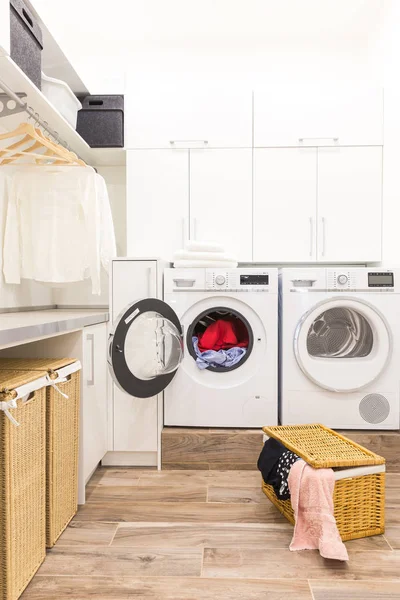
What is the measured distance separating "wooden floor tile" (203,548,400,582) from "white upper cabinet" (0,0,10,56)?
1975 mm

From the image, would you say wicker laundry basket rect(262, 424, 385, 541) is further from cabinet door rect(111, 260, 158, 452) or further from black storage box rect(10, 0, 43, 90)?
black storage box rect(10, 0, 43, 90)

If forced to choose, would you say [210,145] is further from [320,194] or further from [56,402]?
[56,402]

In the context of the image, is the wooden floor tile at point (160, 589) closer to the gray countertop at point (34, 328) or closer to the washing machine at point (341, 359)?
the gray countertop at point (34, 328)

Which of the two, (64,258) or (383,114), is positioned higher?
(383,114)

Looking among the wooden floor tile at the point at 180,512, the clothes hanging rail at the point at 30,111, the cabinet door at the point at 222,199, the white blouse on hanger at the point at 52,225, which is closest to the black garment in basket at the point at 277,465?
the wooden floor tile at the point at 180,512

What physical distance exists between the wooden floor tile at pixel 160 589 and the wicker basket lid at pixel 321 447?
43 cm

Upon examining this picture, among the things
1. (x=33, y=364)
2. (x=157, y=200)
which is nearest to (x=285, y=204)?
(x=157, y=200)

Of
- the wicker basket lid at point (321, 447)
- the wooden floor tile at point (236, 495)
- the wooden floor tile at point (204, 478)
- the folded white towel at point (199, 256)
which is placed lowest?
the wooden floor tile at point (204, 478)

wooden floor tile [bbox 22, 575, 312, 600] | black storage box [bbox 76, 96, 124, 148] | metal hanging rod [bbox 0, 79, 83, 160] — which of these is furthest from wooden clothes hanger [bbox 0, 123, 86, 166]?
wooden floor tile [bbox 22, 575, 312, 600]

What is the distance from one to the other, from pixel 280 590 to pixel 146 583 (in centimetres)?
44

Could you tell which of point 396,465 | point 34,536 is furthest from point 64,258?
point 396,465

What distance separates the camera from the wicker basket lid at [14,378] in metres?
1.16

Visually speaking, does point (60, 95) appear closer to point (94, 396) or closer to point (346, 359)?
point (94, 396)

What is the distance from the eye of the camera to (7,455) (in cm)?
117
